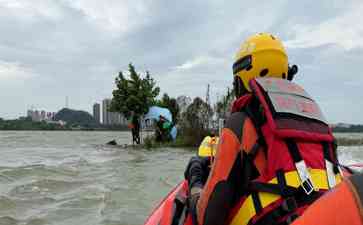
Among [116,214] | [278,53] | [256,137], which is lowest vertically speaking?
A: [116,214]

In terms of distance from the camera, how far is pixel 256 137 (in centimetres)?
216

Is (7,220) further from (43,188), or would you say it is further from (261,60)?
(261,60)

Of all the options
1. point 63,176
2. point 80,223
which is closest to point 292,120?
point 80,223

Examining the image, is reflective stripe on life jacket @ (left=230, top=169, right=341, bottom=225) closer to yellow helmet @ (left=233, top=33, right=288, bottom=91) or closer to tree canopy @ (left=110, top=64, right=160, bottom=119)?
yellow helmet @ (left=233, top=33, right=288, bottom=91)

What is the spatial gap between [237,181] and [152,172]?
392 inches

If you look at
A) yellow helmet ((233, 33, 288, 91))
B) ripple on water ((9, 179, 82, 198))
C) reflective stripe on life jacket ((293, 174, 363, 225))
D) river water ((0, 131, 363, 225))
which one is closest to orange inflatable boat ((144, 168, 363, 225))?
reflective stripe on life jacket ((293, 174, 363, 225))

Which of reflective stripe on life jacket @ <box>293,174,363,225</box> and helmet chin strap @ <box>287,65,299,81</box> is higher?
helmet chin strap @ <box>287,65,299,81</box>

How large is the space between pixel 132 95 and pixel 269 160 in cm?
2563

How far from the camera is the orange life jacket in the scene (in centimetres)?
202

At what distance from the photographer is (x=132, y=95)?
1081 inches

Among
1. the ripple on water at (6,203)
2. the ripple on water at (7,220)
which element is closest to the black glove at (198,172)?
the ripple on water at (7,220)

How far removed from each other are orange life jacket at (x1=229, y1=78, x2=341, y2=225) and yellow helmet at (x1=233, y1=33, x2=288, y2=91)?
23cm

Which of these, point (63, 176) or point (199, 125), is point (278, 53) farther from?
point (199, 125)

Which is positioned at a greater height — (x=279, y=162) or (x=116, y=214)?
(x=279, y=162)
